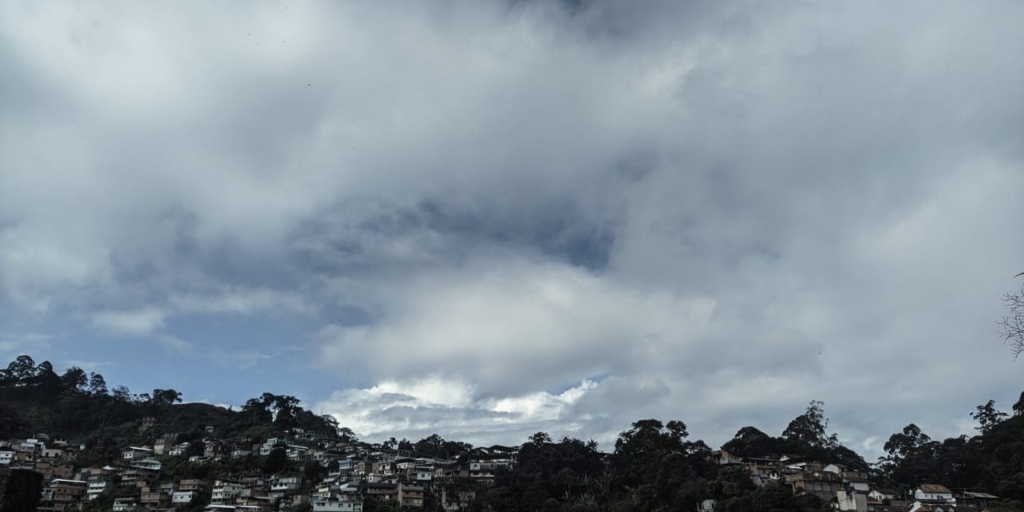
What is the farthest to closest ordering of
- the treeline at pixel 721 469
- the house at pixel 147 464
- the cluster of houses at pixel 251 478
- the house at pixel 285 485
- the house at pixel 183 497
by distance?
the house at pixel 147 464, the house at pixel 285 485, the house at pixel 183 497, the cluster of houses at pixel 251 478, the treeline at pixel 721 469

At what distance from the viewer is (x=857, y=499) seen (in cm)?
5556

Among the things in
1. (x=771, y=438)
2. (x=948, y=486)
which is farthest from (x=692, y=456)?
(x=948, y=486)

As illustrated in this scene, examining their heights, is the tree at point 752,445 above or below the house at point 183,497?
above

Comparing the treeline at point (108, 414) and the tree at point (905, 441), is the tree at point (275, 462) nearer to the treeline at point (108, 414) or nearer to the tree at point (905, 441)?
the treeline at point (108, 414)

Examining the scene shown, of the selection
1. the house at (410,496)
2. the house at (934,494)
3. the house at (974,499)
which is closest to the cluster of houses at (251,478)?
the house at (410,496)

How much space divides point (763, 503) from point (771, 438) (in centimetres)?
3648

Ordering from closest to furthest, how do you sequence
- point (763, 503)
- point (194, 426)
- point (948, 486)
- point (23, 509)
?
point (23, 509), point (763, 503), point (948, 486), point (194, 426)

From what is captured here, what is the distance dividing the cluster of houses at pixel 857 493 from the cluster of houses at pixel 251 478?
29913mm

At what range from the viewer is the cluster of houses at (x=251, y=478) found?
68.6 metres

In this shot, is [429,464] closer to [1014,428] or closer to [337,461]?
[337,461]

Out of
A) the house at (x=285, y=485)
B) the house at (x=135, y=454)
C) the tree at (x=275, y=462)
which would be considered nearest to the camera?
the house at (x=285, y=485)

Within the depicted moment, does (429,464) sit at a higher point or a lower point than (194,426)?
lower

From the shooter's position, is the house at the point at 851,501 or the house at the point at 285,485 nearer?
the house at the point at 851,501

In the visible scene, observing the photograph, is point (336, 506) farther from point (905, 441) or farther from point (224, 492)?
point (905, 441)
